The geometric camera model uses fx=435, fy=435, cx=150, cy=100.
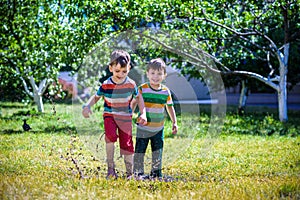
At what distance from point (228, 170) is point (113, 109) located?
5.58 ft

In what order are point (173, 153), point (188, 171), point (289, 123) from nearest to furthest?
1. point (188, 171)
2. point (173, 153)
3. point (289, 123)

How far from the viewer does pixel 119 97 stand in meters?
4.63

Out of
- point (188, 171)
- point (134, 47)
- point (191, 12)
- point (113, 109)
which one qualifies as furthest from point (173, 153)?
point (191, 12)

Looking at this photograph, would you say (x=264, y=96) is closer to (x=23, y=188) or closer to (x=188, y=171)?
(x=188, y=171)

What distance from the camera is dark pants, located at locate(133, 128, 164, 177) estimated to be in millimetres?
4816

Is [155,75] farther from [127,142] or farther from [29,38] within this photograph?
[29,38]

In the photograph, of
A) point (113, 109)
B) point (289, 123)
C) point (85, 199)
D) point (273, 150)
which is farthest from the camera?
point (289, 123)

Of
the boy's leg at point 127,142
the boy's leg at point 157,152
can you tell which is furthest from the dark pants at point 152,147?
the boy's leg at point 127,142

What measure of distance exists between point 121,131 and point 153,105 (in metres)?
0.45

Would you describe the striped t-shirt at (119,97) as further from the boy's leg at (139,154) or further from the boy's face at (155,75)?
the boy's leg at (139,154)

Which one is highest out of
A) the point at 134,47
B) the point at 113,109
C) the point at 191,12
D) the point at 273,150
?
the point at 191,12

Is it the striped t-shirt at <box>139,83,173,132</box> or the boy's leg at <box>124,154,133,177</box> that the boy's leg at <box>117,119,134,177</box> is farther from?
the striped t-shirt at <box>139,83,173,132</box>

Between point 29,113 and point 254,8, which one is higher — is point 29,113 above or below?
below

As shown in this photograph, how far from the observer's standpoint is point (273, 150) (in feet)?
22.6
